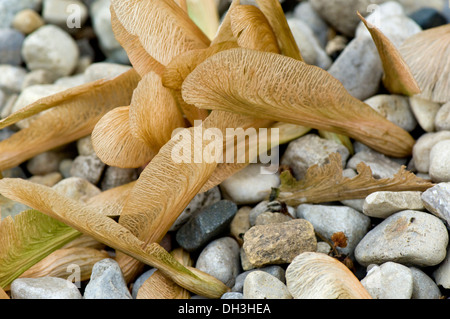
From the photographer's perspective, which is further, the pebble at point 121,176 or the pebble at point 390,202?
the pebble at point 121,176

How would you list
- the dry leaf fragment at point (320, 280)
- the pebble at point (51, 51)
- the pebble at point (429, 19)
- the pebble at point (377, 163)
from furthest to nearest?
the pebble at point (51, 51) < the pebble at point (429, 19) < the pebble at point (377, 163) < the dry leaf fragment at point (320, 280)

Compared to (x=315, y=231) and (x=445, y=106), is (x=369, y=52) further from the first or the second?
(x=315, y=231)

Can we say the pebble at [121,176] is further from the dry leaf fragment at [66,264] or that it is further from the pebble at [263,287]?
the pebble at [263,287]

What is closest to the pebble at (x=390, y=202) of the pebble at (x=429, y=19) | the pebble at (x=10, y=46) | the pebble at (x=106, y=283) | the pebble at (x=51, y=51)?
the pebble at (x=106, y=283)

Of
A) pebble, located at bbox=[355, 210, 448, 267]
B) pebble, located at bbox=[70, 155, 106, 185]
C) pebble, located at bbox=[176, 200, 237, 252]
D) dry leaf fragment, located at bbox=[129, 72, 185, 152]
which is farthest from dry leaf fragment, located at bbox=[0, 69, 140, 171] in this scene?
pebble, located at bbox=[355, 210, 448, 267]

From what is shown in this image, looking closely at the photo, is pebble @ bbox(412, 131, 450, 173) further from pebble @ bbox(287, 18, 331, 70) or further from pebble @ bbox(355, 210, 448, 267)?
pebble @ bbox(287, 18, 331, 70)

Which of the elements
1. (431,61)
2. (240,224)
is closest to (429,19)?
(431,61)
